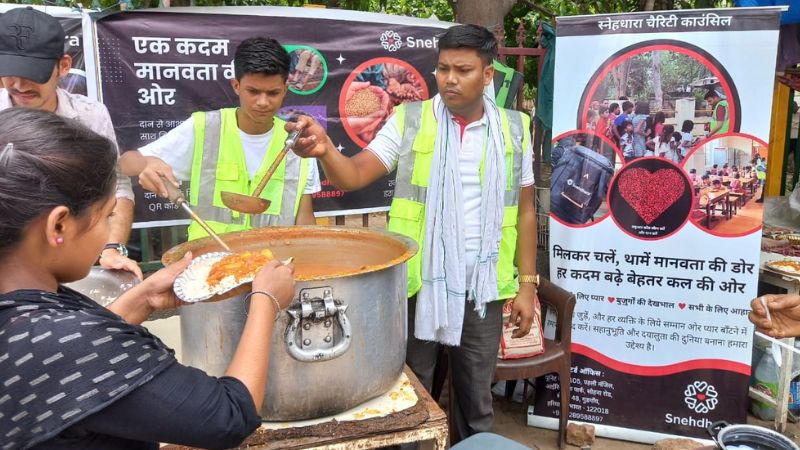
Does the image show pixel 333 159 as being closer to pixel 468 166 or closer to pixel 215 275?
pixel 468 166

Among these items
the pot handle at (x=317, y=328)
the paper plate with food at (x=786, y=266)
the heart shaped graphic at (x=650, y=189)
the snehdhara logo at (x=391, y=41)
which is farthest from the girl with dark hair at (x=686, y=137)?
the pot handle at (x=317, y=328)

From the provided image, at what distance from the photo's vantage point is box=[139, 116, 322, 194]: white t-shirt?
2.48m

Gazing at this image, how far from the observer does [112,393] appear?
3.06 feet

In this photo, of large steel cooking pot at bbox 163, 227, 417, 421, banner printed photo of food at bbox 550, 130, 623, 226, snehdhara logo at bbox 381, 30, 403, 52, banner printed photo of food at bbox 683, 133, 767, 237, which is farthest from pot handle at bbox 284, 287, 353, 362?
snehdhara logo at bbox 381, 30, 403, 52

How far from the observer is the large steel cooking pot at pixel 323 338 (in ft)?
4.58

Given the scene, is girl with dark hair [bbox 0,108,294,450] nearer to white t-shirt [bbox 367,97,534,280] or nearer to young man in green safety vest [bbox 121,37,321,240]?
young man in green safety vest [bbox 121,37,321,240]

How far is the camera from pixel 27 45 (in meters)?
2.09

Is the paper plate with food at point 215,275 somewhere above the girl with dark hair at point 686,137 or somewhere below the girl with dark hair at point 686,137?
below

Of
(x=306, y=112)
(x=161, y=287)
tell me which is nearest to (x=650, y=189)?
(x=306, y=112)

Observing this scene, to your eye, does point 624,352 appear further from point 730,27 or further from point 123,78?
point 123,78

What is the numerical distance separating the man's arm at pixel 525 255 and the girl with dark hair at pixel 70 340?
180cm

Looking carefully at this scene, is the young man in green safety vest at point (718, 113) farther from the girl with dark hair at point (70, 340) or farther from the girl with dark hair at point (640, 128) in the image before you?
the girl with dark hair at point (70, 340)

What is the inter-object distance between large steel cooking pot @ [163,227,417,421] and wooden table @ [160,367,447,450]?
0.04 meters

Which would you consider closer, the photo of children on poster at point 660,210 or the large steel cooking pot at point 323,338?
the large steel cooking pot at point 323,338
